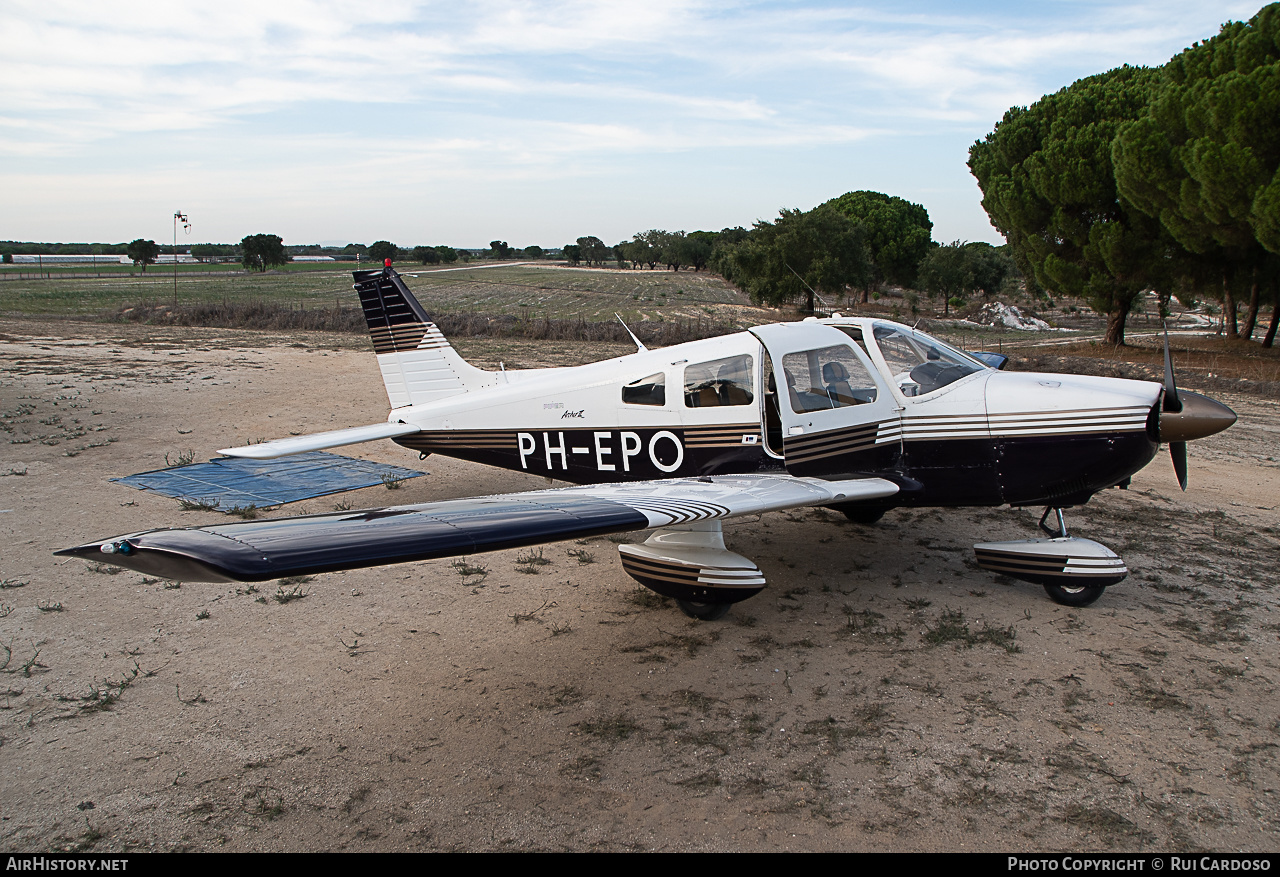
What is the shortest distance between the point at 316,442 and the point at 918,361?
5.95 metres

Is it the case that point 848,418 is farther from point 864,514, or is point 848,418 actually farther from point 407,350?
point 407,350

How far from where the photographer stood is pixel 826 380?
6.68 m

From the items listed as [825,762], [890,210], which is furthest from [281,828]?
[890,210]

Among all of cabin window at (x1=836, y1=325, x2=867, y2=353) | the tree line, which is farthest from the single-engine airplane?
the tree line

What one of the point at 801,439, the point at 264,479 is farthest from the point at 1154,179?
the point at 264,479

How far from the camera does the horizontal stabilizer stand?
701 centimetres

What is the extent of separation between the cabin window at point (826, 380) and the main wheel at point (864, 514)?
2.20 m

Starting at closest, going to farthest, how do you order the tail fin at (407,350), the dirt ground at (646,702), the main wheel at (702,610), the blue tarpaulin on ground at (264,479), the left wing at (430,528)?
the left wing at (430,528) < the dirt ground at (646,702) < the main wheel at (702,610) < the tail fin at (407,350) < the blue tarpaulin on ground at (264,479)

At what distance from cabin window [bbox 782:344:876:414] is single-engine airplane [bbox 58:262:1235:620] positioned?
0.01 metres

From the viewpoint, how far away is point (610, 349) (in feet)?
76.5

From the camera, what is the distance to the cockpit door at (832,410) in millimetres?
6582

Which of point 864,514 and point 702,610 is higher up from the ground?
point 864,514

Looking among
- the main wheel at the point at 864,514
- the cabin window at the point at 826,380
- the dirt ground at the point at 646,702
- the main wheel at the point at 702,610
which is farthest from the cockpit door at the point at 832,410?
the main wheel at the point at 864,514

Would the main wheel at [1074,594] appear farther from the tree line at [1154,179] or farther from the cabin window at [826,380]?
the tree line at [1154,179]
